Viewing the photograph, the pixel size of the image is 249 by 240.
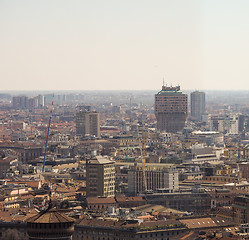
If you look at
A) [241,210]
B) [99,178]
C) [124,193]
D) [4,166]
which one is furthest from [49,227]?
[4,166]

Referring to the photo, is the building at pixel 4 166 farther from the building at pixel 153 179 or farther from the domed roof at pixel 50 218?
the domed roof at pixel 50 218

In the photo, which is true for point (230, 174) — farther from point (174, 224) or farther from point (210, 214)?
point (174, 224)

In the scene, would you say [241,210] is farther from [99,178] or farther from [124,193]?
[124,193]

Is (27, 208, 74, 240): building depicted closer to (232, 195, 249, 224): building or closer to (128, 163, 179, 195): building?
(232, 195, 249, 224): building

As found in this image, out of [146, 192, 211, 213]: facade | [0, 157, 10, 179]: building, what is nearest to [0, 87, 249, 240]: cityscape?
[146, 192, 211, 213]: facade

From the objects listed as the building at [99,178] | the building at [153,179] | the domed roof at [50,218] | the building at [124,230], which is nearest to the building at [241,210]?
the building at [124,230]

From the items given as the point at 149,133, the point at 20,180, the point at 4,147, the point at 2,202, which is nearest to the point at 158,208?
the point at 2,202

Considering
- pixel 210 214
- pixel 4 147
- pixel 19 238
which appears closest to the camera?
pixel 19 238
